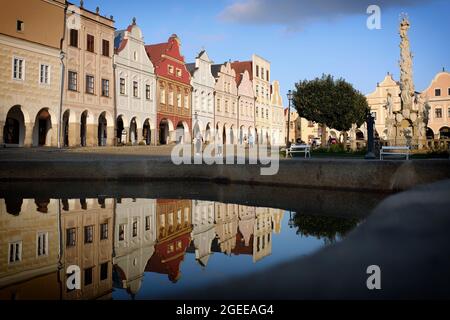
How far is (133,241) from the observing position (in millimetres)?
7730

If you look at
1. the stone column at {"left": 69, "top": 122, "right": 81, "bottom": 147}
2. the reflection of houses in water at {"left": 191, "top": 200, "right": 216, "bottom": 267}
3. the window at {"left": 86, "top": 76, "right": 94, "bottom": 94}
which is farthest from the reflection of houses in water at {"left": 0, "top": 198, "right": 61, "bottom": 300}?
the window at {"left": 86, "top": 76, "right": 94, "bottom": 94}

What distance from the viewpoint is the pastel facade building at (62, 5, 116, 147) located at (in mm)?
31938

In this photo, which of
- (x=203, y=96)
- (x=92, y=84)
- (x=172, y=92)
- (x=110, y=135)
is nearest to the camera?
(x=92, y=84)

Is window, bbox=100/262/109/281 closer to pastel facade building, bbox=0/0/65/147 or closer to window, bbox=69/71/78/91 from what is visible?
pastel facade building, bbox=0/0/65/147

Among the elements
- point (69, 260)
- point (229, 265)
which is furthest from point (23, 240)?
point (229, 265)

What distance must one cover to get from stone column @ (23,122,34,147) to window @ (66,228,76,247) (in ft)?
70.6

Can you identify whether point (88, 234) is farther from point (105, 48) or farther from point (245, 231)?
point (105, 48)

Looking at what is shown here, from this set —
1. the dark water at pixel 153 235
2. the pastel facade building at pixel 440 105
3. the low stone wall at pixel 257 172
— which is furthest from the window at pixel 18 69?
the pastel facade building at pixel 440 105

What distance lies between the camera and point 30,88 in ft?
94.1

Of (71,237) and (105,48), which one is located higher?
(105,48)

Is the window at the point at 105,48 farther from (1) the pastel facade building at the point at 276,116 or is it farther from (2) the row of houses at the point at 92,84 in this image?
(1) the pastel facade building at the point at 276,116

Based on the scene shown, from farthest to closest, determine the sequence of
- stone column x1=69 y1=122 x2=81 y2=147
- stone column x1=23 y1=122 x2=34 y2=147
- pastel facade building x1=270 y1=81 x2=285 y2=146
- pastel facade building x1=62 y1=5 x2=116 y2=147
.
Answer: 1. pastel facade building x1=270 y1=81 x2=285 y2=146
2. pastel facade building x1=62 y1=5 x2=116 y2=147
3. stone column x1=69 y1=122 x2=81 y2=147
4. stone column x1=23 y1=122 x2=34 y2=147

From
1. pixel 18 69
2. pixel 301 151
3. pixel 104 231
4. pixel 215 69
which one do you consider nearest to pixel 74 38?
pixel 18 69

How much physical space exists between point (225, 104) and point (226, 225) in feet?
150
